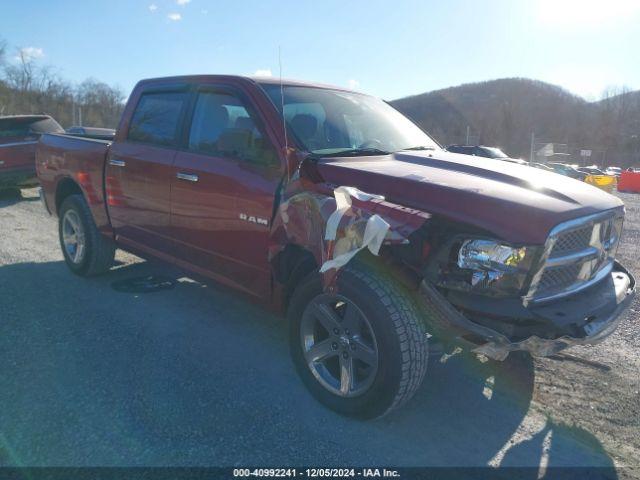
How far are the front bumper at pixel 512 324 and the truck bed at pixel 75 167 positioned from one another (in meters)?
3.68

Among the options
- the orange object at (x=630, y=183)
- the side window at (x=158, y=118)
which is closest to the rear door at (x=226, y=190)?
the side window at (x=158, y=118)

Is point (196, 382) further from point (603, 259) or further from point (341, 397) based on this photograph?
point (603, 259)

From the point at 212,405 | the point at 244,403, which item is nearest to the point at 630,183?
the point at 244,403

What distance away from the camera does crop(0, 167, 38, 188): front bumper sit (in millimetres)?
10641

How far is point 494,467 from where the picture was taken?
2.71 m

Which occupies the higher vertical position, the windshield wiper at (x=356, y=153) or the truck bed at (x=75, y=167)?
the windshield wiper at (x=356, y=153)

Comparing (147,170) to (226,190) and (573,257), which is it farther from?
(573,257)

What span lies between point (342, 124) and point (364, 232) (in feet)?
4.98

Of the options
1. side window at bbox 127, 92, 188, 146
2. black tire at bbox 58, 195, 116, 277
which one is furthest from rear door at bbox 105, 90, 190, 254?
black tire at bbox 58, 195, 116, 277

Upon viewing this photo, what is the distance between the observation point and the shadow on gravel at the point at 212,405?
2752mm

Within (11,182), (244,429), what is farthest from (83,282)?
(11,182)

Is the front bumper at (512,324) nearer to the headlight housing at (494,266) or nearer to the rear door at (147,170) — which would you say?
the headlight housing at (494,266)

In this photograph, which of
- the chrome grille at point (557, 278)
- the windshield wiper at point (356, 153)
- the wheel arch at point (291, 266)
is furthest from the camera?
the windshield wiper at point (356, 153)

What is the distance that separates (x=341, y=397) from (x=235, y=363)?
1.00 m
